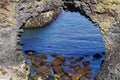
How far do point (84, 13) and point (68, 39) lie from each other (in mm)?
17371

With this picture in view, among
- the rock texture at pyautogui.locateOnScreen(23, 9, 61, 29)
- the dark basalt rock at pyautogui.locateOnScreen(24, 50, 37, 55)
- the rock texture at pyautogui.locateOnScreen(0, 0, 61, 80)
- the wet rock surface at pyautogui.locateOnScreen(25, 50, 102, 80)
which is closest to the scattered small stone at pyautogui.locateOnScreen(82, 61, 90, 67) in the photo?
the wet rock surface at pyautogui.locateOnScreen(25, 50, 102, 80)

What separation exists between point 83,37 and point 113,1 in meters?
18.1

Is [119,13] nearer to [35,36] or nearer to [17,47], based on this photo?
[17,47]

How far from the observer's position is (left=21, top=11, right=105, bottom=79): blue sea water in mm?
34625

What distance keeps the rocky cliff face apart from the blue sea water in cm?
862

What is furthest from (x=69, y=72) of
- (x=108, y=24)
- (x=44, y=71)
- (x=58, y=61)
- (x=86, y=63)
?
(x=108, y=24)

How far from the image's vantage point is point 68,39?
3841 cm

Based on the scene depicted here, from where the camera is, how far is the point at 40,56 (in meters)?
33.2

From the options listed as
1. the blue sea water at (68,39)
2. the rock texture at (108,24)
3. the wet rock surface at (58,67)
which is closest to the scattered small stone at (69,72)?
the wet rock surface at (58,67)

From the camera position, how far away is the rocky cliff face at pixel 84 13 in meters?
20.3

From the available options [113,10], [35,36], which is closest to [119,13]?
[113,10]

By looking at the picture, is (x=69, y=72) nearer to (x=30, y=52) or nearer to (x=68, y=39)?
(x=30, y=52)

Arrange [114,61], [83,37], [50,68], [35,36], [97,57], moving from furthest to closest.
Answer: [35,36], [83,37], [97,57], [50,68], [114,61]

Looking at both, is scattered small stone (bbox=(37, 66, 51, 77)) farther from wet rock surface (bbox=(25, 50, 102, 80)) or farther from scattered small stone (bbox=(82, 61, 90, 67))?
scattered small stone (bbox=(82, 61, 90, 67))
